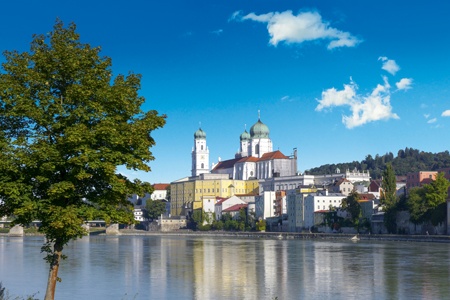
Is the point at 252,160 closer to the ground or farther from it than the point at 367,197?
farther from it

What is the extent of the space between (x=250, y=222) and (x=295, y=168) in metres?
32.8

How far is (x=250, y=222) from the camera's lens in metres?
113

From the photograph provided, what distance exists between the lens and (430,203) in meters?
74.3

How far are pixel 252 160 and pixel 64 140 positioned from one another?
136529 millimetres

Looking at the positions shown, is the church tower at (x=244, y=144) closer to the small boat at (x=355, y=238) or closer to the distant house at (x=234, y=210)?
the distant house at (x=234, y=210)

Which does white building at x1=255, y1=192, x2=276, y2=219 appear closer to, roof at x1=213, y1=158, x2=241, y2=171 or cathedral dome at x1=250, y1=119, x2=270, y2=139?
roof at x1=213, y1=158, x2=241, y2=171

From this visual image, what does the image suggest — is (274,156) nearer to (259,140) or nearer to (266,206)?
(259,140)

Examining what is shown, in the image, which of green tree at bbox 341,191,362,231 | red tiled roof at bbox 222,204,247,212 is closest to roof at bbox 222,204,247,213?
red tiled roof at bbox 222,204,247,212

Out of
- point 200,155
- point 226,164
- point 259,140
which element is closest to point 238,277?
point 259,140

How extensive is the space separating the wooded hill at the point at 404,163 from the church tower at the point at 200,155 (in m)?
28.6

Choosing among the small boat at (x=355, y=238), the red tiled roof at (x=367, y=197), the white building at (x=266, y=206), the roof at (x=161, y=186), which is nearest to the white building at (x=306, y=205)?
the red tiled roof at (x=367, y=197)

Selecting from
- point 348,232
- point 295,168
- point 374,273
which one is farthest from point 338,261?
point 295,168

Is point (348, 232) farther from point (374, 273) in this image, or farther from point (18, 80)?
point (18, 80)

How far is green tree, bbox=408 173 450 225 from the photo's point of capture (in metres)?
73.9
